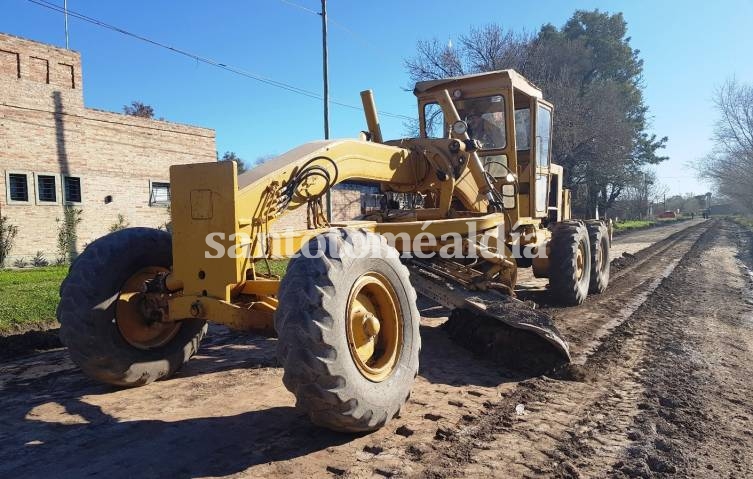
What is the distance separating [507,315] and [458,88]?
11.6 ft

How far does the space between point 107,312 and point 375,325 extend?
83.6 inches

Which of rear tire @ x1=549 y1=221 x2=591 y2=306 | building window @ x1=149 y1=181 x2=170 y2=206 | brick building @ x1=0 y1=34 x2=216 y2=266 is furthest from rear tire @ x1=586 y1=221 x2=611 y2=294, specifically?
building window @ x1=149 y1=181 x2=170 y2=206

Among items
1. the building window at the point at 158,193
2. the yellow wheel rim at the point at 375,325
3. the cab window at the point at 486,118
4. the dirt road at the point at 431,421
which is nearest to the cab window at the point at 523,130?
the cab window at the point at 486,118

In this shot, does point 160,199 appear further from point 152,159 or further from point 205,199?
point 205,199

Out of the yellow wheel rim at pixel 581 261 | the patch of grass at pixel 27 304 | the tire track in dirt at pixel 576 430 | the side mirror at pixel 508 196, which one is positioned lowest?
the tire track in dirt at pixel 576 430

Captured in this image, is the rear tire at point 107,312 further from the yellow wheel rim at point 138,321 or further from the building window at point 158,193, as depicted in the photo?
the building window at point 158,193

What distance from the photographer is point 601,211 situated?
44.2 metres

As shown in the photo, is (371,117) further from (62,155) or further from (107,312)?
(62,155)

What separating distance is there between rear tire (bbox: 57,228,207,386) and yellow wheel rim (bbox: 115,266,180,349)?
0.04 meters

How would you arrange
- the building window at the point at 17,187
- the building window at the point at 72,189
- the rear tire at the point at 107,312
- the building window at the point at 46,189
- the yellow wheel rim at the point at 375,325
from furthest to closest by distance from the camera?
the building window at the point at 72,189 < the building window at the point at 46,189 < the building window at the point at 17,187 < the rear tire at the point at 107,312 < the yellow wheel rim at the point at 375,325

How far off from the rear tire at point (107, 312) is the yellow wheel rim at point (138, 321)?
4cm

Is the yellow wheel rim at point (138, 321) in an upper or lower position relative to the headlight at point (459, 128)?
lower

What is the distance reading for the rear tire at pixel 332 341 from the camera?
3.12 metres

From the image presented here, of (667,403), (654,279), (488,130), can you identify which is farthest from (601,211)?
(667,403)
